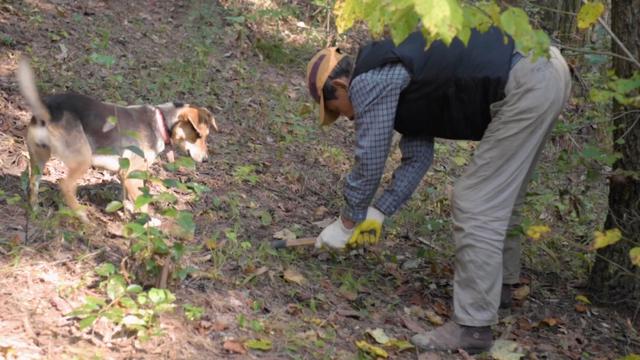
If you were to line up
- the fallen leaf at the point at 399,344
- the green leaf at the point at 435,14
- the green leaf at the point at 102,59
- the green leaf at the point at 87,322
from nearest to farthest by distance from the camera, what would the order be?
the green leaf at the point at 435,14 → the green leaf at the point at 87,322 → the fallen leaf at the point at 399,344 → the green leaf at the point at 102,59

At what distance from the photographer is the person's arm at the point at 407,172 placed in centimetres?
473

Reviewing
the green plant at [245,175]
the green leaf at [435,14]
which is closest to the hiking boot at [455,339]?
the green leaf at [435,14]

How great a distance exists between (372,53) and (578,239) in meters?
3.31

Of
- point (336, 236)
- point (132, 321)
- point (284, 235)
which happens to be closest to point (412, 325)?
point (336, 236)

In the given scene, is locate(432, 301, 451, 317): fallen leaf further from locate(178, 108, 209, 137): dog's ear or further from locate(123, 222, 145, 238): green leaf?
locate(178, 108, 209, 137): dog's ear

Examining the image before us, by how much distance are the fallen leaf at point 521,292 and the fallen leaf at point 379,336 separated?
1.36m

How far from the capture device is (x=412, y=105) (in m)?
4.19

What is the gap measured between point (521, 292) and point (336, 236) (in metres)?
1.54

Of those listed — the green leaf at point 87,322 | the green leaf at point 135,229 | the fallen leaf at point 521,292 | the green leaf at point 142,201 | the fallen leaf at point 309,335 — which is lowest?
the fallen leaf at point 521,292

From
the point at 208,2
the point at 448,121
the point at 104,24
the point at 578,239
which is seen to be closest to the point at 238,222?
the point at 448,121

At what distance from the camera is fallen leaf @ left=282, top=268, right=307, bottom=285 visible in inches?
182

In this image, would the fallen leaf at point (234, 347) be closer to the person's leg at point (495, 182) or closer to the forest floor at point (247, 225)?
the forest floor at point (247, 225)

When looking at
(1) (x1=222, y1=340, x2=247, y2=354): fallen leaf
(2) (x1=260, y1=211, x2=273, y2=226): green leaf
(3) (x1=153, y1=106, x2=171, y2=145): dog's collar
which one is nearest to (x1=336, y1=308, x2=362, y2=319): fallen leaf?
(1) (x1=222, y1=340, x2=247, y2=354): fallen leaf

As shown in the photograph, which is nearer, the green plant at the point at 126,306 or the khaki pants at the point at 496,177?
the green plant at the point at 126,306
